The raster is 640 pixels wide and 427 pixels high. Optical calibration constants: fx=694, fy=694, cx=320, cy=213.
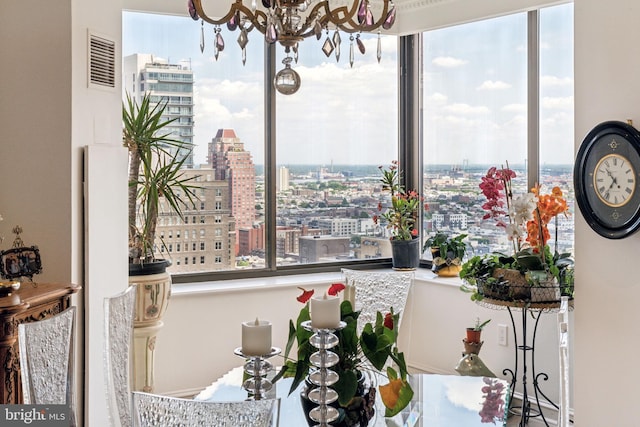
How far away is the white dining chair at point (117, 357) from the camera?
2.13 metres

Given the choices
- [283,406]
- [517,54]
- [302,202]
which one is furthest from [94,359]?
[517,54]

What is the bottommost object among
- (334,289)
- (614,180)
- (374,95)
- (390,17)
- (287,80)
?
(334,289)

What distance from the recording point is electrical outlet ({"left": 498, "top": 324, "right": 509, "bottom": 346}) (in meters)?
4.12

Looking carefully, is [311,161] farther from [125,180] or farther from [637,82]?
[637,82]

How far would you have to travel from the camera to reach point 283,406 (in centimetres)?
245

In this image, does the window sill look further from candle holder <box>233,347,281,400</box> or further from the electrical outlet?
candle holder <box>233,347,281,400</box>

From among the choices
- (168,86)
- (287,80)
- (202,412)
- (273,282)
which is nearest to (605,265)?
(287,80)

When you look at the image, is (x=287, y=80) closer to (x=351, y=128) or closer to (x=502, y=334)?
(x=502, y=334)

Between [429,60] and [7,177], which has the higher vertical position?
[429,60]

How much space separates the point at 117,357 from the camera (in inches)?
87.8

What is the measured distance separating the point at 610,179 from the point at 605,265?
34 cm

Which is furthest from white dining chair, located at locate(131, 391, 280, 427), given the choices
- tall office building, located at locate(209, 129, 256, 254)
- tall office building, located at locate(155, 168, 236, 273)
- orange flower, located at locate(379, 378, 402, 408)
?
tall office building, located at locate(209, 129, 256, 254)

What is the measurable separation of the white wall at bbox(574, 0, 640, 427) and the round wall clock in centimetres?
7

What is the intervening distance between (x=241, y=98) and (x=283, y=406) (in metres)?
2.62
